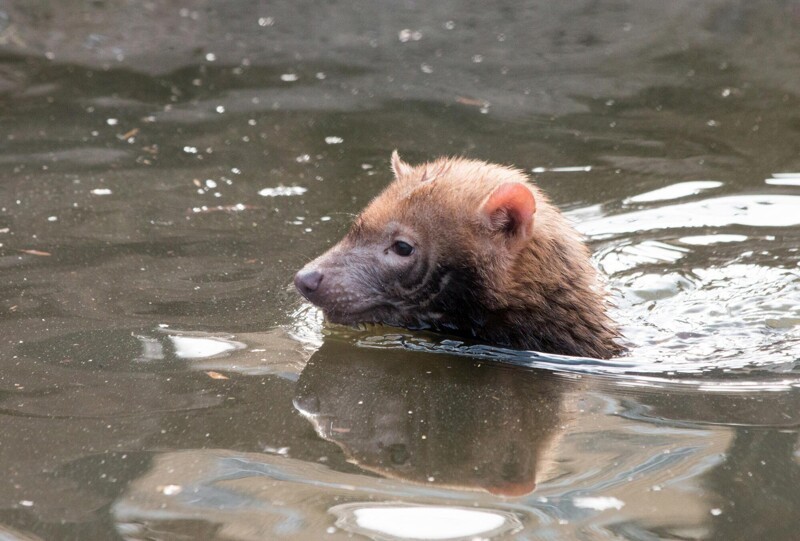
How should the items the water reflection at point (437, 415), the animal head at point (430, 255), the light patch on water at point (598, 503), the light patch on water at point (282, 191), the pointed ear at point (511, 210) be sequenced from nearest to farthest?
1. the light patch on water at point (598, 503)
2. the water reflection at point (437, 415)
3. the pointed ear at point (511, 210)
4. the animal head at point (430, 255)
5. the light patch on water at point (282, 191)

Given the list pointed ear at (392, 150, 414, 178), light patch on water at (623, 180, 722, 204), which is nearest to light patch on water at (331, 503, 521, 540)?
pointed ear at (392, 150, 414, 178)

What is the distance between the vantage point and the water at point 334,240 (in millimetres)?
3811

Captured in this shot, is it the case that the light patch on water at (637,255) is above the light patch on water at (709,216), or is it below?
below

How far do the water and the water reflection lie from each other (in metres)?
0.02

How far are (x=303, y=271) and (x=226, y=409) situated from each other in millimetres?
1230

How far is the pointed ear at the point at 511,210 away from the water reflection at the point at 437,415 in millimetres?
760

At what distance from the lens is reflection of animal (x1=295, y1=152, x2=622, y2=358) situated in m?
5.54

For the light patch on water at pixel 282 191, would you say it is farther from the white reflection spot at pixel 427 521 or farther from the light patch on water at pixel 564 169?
the white reflection spot at pixel 427 521

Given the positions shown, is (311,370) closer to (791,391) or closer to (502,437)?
(502,437)

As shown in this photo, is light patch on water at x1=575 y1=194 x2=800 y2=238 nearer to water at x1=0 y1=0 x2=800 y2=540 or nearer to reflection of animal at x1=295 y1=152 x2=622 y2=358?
water at x1=0 y1=0 x2=800 y2=540

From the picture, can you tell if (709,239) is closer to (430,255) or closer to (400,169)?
(400,169)

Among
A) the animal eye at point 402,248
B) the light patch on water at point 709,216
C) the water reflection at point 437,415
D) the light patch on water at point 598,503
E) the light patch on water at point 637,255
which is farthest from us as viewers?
the light patch on water at point 709,216

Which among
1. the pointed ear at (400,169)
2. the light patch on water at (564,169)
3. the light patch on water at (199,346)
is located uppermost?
the pointed ear at (400,169)

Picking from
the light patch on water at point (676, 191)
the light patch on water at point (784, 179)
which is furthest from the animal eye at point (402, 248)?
the light patch on water at point (784, 179)
